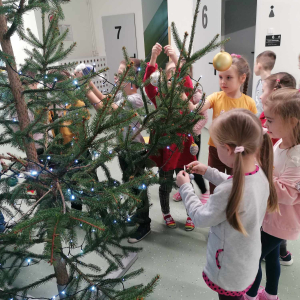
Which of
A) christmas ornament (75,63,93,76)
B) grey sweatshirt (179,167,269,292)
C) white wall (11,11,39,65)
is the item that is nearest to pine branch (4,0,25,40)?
christmas ornament (75,63,93,76)

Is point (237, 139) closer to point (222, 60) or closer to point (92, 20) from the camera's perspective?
point (222, 60)

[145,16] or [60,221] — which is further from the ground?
[145,16]

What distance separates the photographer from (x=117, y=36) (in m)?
6.60

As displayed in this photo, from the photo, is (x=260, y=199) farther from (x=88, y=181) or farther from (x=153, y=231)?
(x=153, y=231)

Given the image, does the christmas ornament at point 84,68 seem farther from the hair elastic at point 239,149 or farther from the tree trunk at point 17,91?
the hair elastic at point 239,149

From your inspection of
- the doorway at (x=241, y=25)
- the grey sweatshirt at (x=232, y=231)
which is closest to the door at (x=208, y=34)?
the doorway at (x=241, y=25)

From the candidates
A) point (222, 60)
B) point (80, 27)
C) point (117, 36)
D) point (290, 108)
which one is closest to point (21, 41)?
point (80, 27)

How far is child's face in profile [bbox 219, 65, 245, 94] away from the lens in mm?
1954

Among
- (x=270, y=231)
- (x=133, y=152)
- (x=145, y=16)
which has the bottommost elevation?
(x=270, y=231)

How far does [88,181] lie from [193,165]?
21.9 inches

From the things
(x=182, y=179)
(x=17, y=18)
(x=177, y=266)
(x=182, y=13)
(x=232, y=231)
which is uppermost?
(x=182, y=13)

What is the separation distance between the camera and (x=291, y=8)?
3.35 m

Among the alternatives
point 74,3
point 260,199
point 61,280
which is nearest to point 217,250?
point 260,199

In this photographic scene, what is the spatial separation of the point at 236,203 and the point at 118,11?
651 cm
